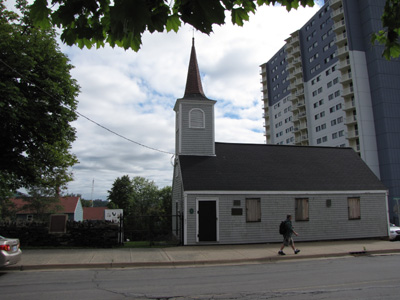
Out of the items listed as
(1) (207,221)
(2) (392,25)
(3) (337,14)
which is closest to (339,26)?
(3) (337,14)

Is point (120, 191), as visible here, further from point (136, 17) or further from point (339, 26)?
point (136, 17)

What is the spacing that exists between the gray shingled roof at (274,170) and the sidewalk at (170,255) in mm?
3541

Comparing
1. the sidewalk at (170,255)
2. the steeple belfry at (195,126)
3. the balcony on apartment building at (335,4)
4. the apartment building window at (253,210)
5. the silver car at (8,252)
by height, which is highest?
the balcony on apartment building at (335,4)

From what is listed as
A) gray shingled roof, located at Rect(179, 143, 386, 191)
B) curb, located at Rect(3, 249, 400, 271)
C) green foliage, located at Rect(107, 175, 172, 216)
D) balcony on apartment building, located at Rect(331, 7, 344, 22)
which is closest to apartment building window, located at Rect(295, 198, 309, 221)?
gray shingled roof, located at Rect(179, 143, 386, 191)

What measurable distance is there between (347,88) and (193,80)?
47671mm

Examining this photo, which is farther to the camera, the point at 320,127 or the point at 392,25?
the point at 320,127

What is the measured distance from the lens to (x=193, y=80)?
71.7 feet

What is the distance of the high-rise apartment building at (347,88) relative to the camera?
5325 centimetres

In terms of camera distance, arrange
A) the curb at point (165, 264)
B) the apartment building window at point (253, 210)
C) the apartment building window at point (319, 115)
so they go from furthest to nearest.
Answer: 1. the apartment building window at point (319, 115)
2. the apartment building window at point (253, 210)
3. the curb at point (165, 264)

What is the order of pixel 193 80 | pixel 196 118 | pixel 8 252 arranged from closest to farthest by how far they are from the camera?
pixel 8 252, pixel 196 118, pixel 193 80

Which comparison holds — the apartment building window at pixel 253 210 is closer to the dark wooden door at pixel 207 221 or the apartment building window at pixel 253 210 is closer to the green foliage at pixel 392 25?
the dark wooden door at pixel 207 221

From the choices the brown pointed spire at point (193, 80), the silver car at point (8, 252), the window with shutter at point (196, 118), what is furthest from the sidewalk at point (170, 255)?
the brown pointed spire at point (193, 80)

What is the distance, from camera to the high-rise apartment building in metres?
53.2

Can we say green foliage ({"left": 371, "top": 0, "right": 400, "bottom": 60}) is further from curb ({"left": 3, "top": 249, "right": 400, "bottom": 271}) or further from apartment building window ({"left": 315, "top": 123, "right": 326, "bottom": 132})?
apartment building window ({"left": 315, "top": 123, "right": 326, "bottom": 132})
